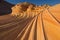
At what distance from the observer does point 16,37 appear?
9.00 feet

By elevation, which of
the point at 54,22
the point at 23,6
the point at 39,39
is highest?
the point at 23,6

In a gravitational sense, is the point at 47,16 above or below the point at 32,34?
above

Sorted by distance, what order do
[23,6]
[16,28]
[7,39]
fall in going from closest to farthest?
1. [7,39]
2. [16,28]
3. [23,6]

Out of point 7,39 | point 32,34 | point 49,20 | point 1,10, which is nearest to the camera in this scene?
point 7,39

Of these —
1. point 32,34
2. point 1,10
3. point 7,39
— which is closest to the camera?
point 7,39

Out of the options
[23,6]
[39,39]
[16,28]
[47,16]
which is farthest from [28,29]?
[23,6]

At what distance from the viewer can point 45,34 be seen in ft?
9.52

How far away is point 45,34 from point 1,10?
6.30 metres

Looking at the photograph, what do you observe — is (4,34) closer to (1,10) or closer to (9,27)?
(9,27)

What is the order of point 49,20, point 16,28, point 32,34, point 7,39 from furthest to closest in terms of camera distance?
1. point 49,20
2. point 16,28
3. point 32,34
4. point 7,39

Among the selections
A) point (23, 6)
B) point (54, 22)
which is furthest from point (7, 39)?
point (23, 6)

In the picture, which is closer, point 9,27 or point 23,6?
point 9,27

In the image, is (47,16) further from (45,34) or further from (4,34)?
(4,34)

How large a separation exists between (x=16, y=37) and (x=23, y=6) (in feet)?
12.6
